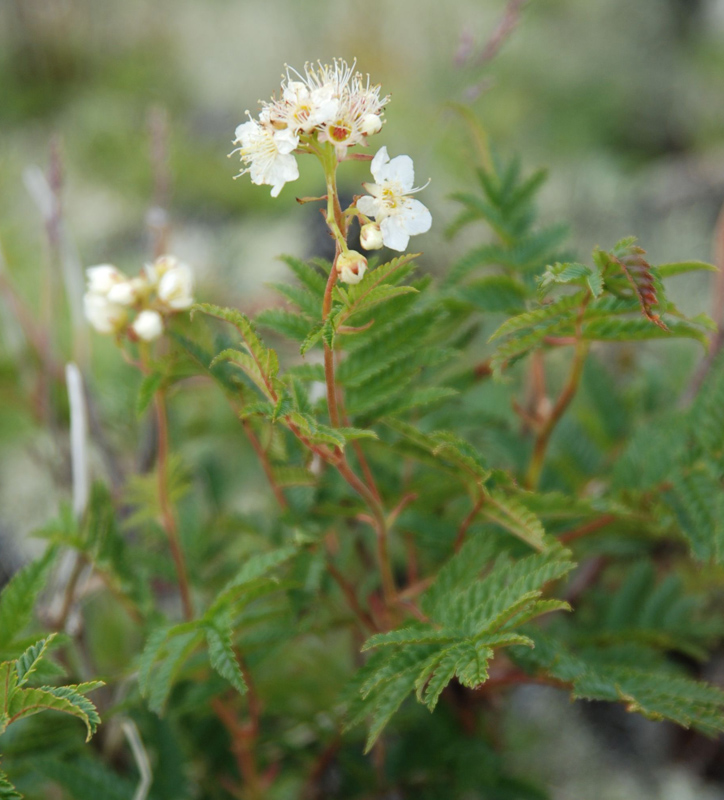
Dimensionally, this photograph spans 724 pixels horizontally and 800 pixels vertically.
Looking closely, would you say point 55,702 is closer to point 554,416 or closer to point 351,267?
point 351,267

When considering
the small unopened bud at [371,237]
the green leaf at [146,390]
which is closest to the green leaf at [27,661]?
the green leaf at [146,390]

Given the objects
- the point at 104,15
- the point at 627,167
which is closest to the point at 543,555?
the point at 627,167

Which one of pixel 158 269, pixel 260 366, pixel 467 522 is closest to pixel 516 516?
pixel 467 522

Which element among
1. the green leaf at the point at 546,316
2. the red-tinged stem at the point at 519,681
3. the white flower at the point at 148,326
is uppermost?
the white flower at the point at 148,326

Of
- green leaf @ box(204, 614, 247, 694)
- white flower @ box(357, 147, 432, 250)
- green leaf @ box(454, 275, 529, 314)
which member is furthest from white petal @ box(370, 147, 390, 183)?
green leaf @ box(204, 614, 247, 694)

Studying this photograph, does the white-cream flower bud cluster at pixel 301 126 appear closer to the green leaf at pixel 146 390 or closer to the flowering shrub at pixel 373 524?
the flowering shrub at pixel 373 524

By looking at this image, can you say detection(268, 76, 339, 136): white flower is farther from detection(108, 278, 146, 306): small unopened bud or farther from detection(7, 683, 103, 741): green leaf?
detection(7, 683, 103, 741): green leaf

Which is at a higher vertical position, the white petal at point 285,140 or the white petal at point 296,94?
the white petal at point 296,94
